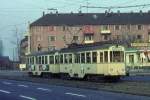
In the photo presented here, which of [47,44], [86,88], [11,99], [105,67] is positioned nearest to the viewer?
[11,99]

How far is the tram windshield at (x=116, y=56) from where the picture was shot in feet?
136

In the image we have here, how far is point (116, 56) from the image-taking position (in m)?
41.9

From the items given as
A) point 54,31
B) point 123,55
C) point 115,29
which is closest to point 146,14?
point 115,29

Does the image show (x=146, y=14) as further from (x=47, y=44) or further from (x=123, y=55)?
(x=123, y=55)

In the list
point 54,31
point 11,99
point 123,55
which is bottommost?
point 11,99

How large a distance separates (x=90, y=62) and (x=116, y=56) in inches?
87.3

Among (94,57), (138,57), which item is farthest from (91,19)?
(94,57)

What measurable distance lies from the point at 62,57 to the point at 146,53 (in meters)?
52.5

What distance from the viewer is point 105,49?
41219 millimetres

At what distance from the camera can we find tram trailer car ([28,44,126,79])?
41.3m

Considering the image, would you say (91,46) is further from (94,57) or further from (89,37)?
(89,37)

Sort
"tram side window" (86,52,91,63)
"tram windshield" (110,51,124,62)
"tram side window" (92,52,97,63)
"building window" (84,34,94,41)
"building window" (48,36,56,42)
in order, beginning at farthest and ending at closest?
"building window" (84,34,94,41) < "building window" (48,36,56,42) < "tram side window" (86,52,91,63) < "tram side window" (92,52,97,63) < "tram windshield" (110,51,124,62)

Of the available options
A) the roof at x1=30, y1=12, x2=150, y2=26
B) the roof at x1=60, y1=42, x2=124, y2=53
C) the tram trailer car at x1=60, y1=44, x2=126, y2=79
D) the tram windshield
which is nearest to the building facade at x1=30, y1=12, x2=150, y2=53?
the roof at x1=30, y1=12, x2=150, y2=26

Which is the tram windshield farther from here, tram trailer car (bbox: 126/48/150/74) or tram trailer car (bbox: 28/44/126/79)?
tram trailer car (bbox: 126/48/150/74)
